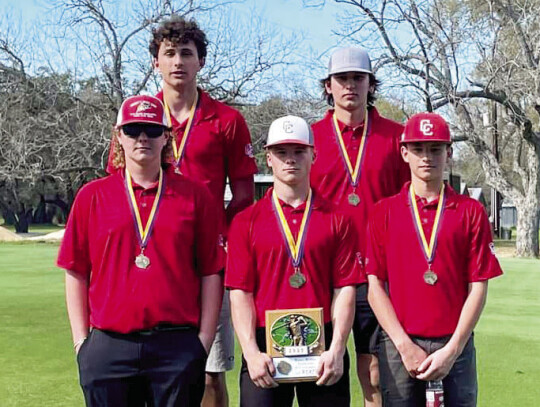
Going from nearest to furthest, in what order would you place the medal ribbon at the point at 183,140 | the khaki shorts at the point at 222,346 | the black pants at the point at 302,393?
the black pants at the point at 302,393 → the medal ribbon at the point at 183,140 → the khaki shorts at the point at 222,346

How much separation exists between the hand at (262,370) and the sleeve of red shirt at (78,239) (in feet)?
2.99

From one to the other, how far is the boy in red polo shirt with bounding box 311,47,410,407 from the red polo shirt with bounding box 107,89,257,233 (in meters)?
0.44

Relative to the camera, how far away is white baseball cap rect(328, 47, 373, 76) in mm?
4438

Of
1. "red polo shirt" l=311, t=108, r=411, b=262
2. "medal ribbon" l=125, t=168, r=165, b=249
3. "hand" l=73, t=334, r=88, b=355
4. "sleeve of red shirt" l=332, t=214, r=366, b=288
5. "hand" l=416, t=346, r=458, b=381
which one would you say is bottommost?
"hand" l=416, t=346, r=458, b=381

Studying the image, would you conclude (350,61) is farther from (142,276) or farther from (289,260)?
(142,276)

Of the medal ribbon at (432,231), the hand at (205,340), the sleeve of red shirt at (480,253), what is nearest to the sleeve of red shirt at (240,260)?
the hand at (205,340)

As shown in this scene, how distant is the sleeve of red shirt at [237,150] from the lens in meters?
4.53

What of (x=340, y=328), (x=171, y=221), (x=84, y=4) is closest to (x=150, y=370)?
(x=171, y=221)

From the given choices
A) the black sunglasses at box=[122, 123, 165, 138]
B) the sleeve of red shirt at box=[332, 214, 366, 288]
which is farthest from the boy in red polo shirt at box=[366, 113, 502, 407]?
the black sunglasses at box=[122, 123, 165, 138]

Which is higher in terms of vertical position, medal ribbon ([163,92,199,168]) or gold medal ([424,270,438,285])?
medal ribbon ([163,92,199,168])

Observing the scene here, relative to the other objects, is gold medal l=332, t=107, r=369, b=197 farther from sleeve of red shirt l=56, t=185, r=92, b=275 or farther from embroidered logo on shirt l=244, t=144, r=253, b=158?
sleeve of red shirt l=56, t=185, r=92, b=275

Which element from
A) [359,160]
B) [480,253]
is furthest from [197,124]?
[480,253]

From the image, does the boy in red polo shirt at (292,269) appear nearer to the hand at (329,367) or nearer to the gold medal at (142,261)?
the hand at (329,367)

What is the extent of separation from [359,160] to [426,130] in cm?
61
